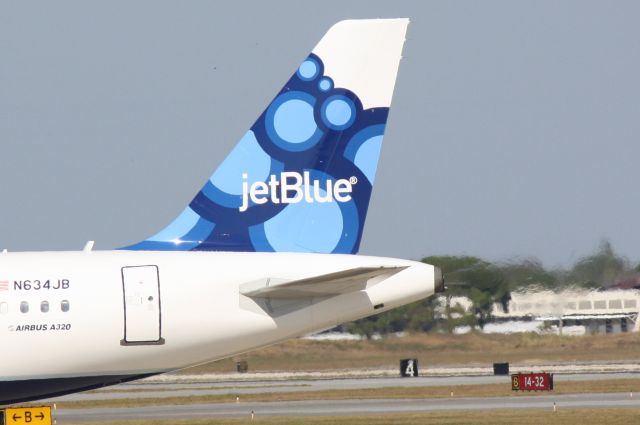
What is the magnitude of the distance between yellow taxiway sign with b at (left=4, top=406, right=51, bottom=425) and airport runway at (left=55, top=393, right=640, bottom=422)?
19.8ft

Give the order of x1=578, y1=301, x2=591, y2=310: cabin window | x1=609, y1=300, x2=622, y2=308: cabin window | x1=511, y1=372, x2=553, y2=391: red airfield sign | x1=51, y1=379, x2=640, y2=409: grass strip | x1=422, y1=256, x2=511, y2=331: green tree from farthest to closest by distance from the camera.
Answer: x1=609, y1=300, x2=622, y2=308: cabin window, x1=578, y1=301, x2=591, y2=310: cabin window, x1=422, y1=256, x2=511, y2=331: green tree, x1=511, y1=372, x2=553, y2=391: red airfield sign, x1=51, y1=379, x2=640, y2=409: grass strip

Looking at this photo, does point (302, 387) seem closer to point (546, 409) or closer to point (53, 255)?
point (546, 409)

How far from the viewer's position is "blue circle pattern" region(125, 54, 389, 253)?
25.9 m

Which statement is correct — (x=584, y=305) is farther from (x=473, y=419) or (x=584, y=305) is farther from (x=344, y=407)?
(x=473, y=419)

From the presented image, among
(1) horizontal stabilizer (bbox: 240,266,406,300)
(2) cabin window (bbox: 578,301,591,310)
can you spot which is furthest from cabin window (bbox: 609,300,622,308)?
(1) horizontal stabilizer (bbox: 240,266,406,300)

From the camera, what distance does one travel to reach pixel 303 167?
26141 mm

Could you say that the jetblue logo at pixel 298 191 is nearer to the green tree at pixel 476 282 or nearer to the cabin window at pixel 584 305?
the green tree at pixel 476 282

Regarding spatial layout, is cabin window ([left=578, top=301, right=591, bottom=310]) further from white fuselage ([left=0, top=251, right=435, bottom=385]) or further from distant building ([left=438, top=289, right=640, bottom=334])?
white fuselage ([left=0, top=251, right=435, bottom=385])

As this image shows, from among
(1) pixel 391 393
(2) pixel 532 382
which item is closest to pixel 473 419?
(2) pixel 532 382

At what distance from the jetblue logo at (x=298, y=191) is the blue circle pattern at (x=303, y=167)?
8 centimetres

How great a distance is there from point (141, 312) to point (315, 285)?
320 centimetres

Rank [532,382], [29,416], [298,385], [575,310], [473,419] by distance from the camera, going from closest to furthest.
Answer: [29,416], [473,419], [532,382], [575,310], [298,385]

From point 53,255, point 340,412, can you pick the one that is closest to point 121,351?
point 53,255

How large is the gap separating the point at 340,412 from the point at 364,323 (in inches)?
787
